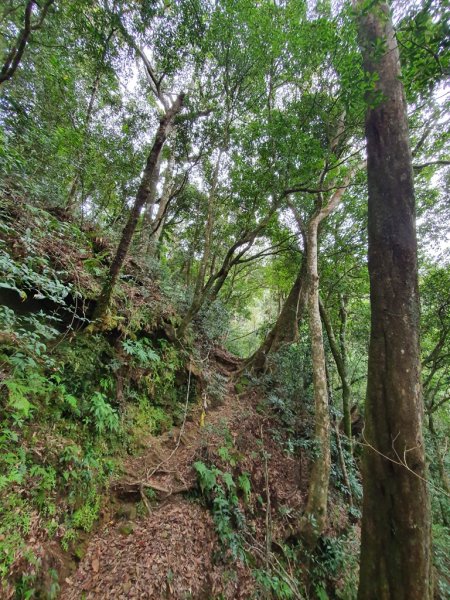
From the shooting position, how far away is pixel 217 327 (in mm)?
8641

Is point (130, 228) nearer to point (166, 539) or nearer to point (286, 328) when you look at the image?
point (166, 539)

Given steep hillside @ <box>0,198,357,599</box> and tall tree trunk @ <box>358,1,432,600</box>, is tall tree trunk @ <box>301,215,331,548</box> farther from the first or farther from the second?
tall tree trunk @ <box>358,1,432,600</box>

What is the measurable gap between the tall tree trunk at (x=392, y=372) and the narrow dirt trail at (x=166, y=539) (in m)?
2.17

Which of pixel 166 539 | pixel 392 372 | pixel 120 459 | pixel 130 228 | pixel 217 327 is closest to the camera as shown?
→ pixel 392 372

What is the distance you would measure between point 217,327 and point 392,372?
6239mm

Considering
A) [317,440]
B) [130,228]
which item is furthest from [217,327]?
[130,228]

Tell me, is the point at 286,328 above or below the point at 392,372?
above

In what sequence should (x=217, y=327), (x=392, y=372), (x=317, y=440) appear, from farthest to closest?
(x=217, y=327)
(x=317, y=440)
(x=392, y=372)

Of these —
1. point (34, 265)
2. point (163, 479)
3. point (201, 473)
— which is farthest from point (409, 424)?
point (34, 265)

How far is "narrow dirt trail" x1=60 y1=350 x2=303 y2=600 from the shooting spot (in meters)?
3.07

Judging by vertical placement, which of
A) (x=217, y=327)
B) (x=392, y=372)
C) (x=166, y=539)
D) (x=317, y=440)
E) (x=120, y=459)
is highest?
(x=217, y=327)

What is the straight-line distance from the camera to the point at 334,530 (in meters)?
5.34

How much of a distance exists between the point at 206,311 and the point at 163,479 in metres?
4.92

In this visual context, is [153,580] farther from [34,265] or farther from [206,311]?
[206,311]
